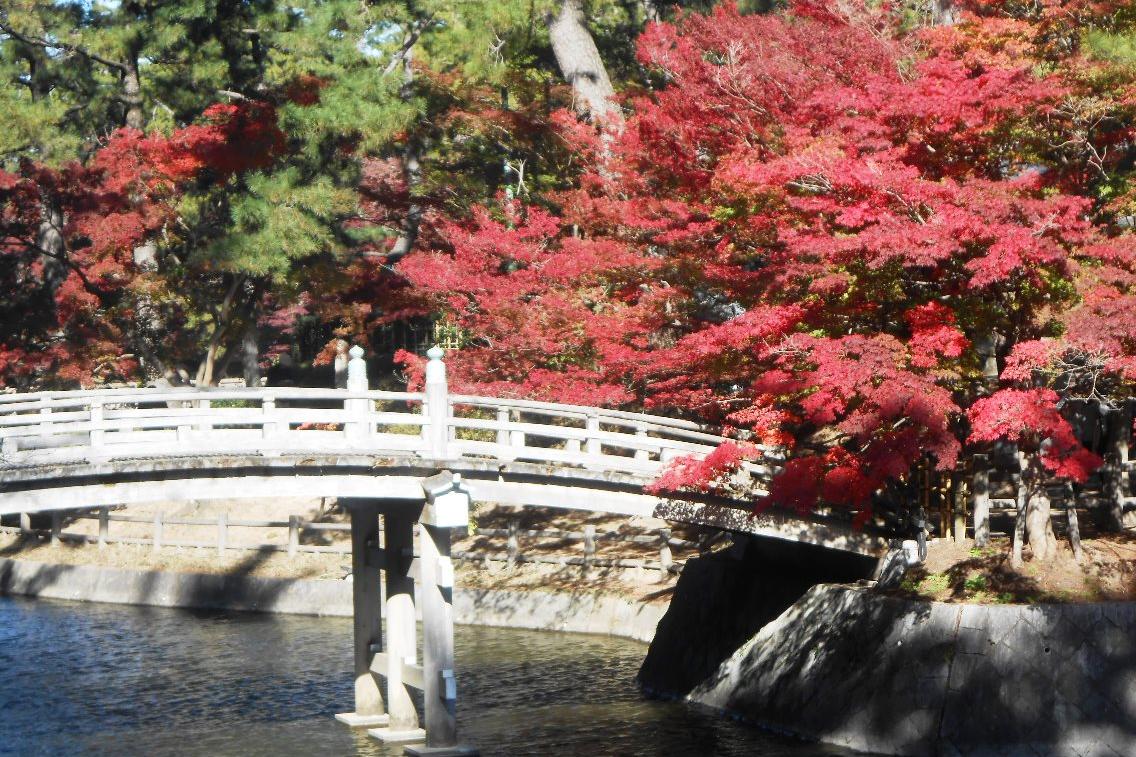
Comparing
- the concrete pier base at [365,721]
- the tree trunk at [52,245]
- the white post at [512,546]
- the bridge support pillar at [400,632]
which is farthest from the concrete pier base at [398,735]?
the tree trunk at [52,245]

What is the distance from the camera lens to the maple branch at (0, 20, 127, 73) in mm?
32969

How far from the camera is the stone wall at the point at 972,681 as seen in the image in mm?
15039

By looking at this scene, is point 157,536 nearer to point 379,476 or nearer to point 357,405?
point 357,405

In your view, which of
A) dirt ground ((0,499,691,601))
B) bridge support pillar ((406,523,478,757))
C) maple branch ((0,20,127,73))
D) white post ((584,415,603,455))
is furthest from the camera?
maple branch ((0,20,127,73))

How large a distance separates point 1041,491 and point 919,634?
7.51 feet

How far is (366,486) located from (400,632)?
2.10 meters

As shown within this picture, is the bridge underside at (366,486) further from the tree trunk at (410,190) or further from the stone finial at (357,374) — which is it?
the tree trunk at (410,190)

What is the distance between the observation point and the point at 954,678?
15.6 metres

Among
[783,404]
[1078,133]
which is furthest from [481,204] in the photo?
[1078,133]

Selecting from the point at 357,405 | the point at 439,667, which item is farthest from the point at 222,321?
the point at 439,667

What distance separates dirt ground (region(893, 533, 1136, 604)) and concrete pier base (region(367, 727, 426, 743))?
18.9ft

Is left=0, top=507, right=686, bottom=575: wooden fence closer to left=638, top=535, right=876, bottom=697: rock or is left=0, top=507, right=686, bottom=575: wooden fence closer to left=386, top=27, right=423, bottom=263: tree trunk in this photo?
left=638, top=535, right=876, bottom=697: rock

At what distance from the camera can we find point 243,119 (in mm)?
30938

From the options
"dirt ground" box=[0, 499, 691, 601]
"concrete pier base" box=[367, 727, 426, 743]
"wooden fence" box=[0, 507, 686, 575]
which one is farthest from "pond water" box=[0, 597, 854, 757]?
"wooden fence" box=[0, 507, 686, 575]
